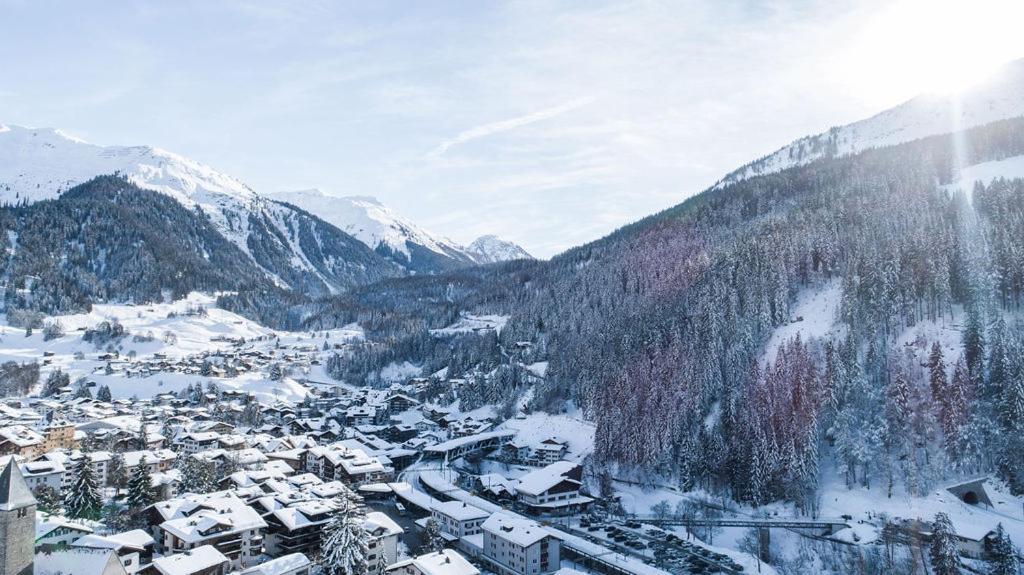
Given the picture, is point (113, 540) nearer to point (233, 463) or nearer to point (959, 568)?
point (233, 463)

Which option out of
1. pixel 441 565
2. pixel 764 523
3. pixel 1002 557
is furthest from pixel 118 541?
pixel 1002 557

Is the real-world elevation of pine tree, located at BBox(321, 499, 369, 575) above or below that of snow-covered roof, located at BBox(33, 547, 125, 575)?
below

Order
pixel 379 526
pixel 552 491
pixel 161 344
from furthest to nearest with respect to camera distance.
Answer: pixel 161 344, pixel 552 491, pixel 379 526

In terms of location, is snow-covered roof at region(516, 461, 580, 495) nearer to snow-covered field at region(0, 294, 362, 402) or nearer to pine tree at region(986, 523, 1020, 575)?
pine tree at region(986, 523, 1020, 575)

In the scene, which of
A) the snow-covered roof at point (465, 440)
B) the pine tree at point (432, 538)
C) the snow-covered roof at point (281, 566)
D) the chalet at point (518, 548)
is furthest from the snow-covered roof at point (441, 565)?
the snow-covered roof at point (465, 440)

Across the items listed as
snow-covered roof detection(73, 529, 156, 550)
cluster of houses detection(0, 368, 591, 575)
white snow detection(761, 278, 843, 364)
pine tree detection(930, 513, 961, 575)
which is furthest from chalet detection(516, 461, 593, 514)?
snow-covered roof detection(73, 529, 156, 550)

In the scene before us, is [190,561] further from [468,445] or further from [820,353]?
[820,353]

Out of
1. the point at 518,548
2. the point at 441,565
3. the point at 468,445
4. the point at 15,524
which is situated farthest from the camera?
the point at 468,445
